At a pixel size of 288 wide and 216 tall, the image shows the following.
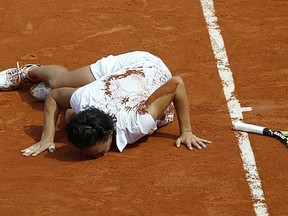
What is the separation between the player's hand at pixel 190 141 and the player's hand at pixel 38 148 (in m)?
1.18

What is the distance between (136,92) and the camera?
28.7 feet

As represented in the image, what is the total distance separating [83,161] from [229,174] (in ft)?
4.47

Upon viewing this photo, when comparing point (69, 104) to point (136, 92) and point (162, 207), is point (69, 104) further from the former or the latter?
point (162, 207)

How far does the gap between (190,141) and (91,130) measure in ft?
3.23

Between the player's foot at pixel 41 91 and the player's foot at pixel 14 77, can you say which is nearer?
the player's foot at pixel 41 91

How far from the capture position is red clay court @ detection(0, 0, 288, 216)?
803 centimetres

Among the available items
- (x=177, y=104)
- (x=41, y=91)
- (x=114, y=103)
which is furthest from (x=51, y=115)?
(x=177, y=104)

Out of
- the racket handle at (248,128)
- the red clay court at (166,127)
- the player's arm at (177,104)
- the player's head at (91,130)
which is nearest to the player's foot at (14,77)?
the red clay court at (166,127)

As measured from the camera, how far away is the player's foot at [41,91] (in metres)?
9.43

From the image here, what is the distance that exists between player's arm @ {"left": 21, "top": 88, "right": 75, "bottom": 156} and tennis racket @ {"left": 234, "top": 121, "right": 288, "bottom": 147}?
5.34ft

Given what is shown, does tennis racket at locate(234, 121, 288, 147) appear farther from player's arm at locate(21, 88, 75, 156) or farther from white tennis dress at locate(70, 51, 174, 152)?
player's arm at locate(21, 88, 75, 156)

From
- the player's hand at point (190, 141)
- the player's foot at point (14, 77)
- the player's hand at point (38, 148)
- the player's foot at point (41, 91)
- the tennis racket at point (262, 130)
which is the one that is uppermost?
the player's foot at point (14, 77)

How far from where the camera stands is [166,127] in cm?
901

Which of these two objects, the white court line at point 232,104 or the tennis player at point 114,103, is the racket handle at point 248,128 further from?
the tennis player at point 114,103
